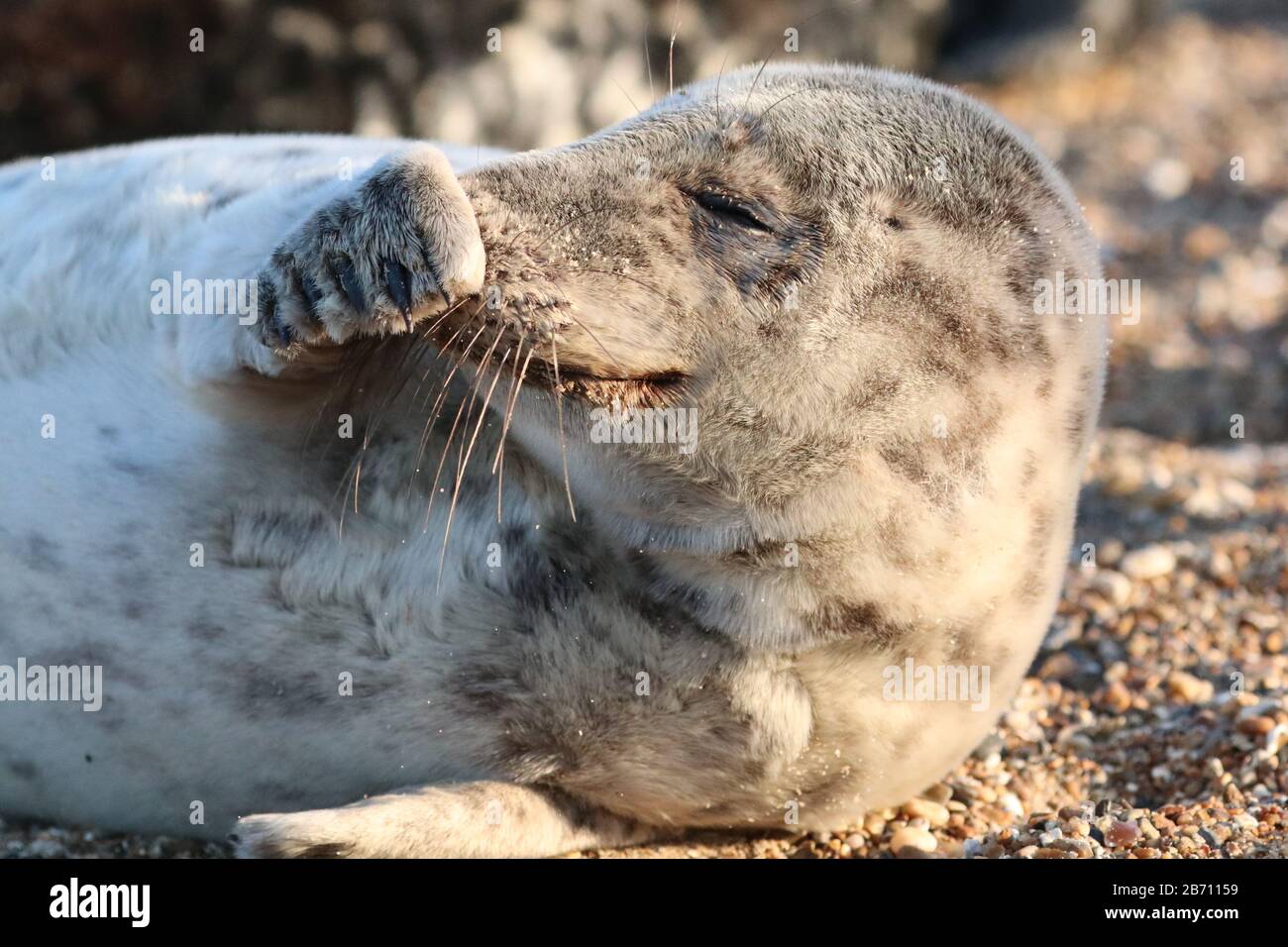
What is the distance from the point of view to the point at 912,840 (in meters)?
3.21

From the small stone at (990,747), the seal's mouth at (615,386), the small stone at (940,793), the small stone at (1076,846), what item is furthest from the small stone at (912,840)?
the seal's mouth at (615,386)

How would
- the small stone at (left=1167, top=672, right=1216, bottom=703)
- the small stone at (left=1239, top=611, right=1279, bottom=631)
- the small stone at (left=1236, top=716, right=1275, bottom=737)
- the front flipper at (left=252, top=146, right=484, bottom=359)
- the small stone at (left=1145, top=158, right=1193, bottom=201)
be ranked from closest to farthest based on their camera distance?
the front flipper at (left=252, top=146, right=484, bottom=359) < the small stone at (left=1236, top=716, right=1275, bottom=737) < the small stone at (left=1167, top=672, right=1216, bottom=703) < the small stone at (left=1239, top=611, right=1279, bottom=631) < the small stone at (left=1145, top=158, right=1193, bottom=201)

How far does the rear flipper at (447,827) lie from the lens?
270 cm

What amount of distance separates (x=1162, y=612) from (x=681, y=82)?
3.63 meters

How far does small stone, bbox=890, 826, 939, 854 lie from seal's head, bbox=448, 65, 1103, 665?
47 centimetres

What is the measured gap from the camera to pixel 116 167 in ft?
12.3

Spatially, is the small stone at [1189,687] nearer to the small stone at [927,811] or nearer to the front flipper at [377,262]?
the small stone at [927,811]

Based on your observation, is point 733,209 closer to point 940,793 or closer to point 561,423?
point 561,423

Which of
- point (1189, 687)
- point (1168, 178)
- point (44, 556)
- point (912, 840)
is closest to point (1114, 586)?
point (1189, 687)

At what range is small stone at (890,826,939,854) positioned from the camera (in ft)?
10.5

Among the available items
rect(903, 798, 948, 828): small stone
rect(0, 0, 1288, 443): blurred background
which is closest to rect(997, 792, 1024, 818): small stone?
rect(903, 798, 948, 828): small stone

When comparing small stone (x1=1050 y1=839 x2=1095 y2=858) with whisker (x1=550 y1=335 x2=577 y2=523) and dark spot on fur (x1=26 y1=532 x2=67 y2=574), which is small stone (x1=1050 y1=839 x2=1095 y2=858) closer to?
whisker (x1=550 y1=335 x2=577 y2=523)
